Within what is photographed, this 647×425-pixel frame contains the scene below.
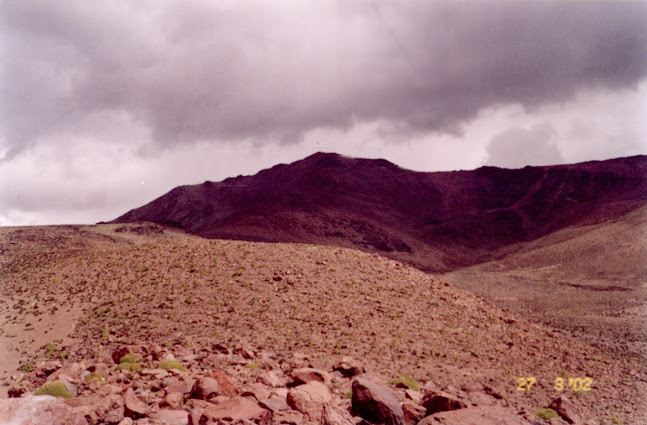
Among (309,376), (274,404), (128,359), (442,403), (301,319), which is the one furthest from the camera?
(301,319)

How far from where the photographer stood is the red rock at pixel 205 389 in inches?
320

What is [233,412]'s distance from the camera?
6.92 metres

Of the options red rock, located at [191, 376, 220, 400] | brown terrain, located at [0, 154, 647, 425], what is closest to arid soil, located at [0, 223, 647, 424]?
brown terrain, located at [0, 154, 647, 425]

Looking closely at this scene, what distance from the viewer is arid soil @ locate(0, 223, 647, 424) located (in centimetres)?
1333

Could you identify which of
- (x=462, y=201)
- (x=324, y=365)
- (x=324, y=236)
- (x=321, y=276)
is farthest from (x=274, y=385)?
(x=462, y=201)

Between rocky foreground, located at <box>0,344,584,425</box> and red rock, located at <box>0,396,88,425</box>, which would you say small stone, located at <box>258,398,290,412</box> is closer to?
rocky foreground, located at <box>0,344,584,425</box>

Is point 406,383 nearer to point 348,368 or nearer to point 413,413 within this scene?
point 348,368

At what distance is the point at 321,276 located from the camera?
18.6 metres

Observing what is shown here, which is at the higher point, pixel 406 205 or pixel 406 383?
pixel 406 205

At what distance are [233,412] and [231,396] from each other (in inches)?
65.9

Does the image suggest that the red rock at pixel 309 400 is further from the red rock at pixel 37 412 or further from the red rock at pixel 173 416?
the red rock at pixel 37 412

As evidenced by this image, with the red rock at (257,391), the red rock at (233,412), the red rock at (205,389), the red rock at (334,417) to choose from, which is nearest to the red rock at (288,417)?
the red rock at (233,412)

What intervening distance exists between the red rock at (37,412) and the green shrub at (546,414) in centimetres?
925

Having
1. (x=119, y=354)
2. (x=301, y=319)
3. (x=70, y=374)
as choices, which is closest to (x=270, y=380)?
(x=70, y=374)
